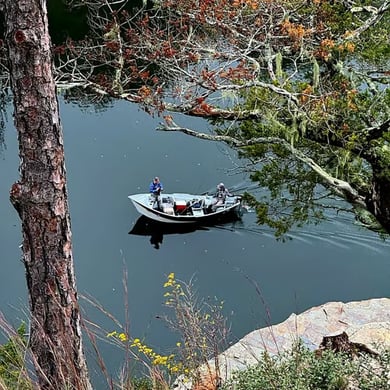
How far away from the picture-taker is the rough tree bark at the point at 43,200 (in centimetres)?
258

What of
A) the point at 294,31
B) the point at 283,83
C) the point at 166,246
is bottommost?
the point at 166,246

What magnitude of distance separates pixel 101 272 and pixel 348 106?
700 centimetres

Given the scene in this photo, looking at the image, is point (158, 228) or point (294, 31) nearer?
point (294, 31)

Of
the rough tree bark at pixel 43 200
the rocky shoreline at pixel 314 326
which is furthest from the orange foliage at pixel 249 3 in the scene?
the rough tree bark at pixel 43 200

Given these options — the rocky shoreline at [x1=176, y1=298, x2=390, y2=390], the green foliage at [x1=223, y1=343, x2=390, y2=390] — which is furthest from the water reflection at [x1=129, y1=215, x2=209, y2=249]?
the green foliage at [x1=223, y1=343, x2=390, y2=390]

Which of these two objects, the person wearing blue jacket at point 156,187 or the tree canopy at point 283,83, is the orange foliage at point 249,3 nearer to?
the tree canopy at point 283,83

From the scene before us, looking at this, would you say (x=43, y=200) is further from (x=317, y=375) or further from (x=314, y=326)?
(x=314, y=326)

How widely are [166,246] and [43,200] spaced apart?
11093 millimetres

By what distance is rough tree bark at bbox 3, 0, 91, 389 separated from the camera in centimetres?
258

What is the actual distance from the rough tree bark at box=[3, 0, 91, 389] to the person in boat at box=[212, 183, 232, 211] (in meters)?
11.0

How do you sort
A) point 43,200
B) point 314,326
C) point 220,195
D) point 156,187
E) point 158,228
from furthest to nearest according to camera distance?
point 158,228 → point 220,195 → point 156,187 → point 314,326 → point 43,200

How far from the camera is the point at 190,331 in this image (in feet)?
10.00

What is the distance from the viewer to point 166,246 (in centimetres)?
1373

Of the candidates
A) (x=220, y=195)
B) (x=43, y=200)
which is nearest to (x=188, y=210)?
(x=220, y=195)
